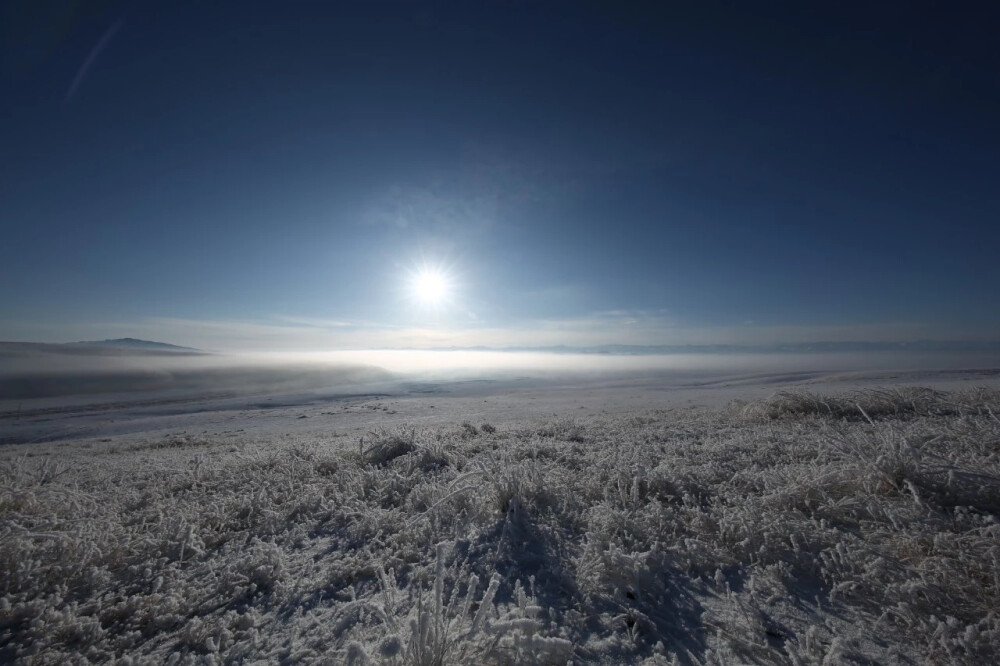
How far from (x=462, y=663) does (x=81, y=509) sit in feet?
10.6

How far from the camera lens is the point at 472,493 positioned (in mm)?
2932

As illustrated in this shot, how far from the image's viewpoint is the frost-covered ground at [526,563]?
1603 mm

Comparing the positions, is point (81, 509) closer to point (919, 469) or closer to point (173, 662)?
point (173, 662)

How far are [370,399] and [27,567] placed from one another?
22324 millimetres

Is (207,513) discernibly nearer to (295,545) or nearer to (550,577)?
(295,545)

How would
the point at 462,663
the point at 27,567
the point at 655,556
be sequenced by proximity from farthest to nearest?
1. the point at 655,556
2. the point at 27,567
3. the point at 462,663

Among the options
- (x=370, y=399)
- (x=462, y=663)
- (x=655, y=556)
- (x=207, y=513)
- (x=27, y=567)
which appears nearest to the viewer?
(x=462, y=663)

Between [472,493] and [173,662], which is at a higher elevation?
[472,493]

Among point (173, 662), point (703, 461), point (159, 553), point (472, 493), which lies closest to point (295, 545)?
point (159, 553)

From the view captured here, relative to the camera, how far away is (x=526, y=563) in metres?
2.24

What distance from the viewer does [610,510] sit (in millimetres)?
2619

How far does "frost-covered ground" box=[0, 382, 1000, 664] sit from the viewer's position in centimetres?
160

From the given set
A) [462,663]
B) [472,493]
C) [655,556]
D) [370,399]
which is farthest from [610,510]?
[370,399]

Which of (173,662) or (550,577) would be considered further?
(550,577)
